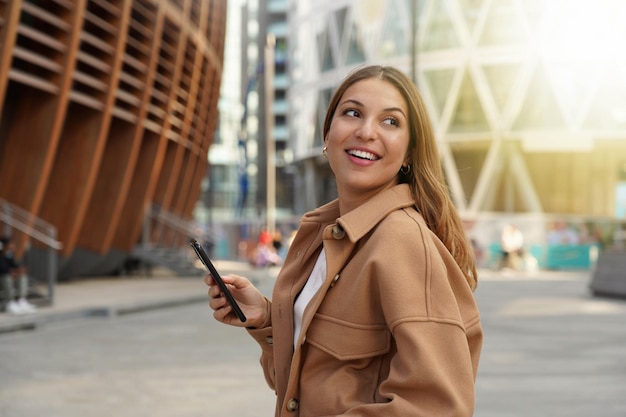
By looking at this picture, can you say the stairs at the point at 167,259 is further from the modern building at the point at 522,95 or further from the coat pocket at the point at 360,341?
the coat pocket at the point at 360,341

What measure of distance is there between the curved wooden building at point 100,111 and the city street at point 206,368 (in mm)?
6002

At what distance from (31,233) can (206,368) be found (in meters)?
8.92

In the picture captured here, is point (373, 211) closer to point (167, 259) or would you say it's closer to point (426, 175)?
point (426, 175)

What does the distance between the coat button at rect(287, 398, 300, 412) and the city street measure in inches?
225

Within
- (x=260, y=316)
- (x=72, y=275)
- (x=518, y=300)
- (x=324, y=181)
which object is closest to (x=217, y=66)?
(x=72, y=275)

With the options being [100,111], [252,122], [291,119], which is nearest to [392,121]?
[100,111]

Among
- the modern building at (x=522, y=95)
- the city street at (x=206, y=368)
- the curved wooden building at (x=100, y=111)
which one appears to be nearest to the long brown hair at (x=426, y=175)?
the city street at (x=206, y=368)

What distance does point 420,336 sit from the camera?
7.27ft

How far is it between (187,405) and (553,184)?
147 feet

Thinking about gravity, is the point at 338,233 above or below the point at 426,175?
below

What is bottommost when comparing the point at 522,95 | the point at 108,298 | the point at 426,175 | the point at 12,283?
the point at 108,298

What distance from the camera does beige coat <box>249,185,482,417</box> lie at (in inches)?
87.5

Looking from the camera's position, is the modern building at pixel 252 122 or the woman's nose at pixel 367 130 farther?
the modern building at pixel 252 122

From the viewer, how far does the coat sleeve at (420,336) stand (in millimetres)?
2207
